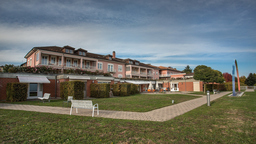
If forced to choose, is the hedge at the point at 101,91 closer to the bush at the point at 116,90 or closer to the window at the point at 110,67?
the bush at the point at 116,90

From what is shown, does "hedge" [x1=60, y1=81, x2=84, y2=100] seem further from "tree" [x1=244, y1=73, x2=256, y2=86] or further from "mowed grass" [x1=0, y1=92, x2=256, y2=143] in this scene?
"tree" [x1=244, y1=73, x2=256, y2=86]

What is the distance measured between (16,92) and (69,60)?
19134 mm

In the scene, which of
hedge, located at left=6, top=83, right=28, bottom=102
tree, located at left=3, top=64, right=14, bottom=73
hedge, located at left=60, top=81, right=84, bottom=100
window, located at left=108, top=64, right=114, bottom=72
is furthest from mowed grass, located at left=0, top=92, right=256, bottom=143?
window, located at left=108, top=64, right=114, bottom=72

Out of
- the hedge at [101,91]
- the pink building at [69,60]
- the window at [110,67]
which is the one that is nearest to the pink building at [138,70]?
the pink building at [69,60]

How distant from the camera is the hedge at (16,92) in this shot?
489 inches

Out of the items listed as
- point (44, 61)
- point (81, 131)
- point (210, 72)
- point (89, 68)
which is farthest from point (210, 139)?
point (89, 68)

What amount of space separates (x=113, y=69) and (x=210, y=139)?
33.4 meters

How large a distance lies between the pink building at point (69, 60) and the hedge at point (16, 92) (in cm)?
1329

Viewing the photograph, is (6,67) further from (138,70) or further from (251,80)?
(251,80)

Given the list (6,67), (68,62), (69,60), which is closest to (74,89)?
(6,67)

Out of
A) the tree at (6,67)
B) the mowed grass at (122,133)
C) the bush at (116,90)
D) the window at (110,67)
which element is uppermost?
the window at (110,67)

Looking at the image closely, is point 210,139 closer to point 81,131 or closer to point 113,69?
point 81,131

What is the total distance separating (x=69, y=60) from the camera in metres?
31.1

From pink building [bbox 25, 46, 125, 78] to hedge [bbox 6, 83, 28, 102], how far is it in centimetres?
1329
